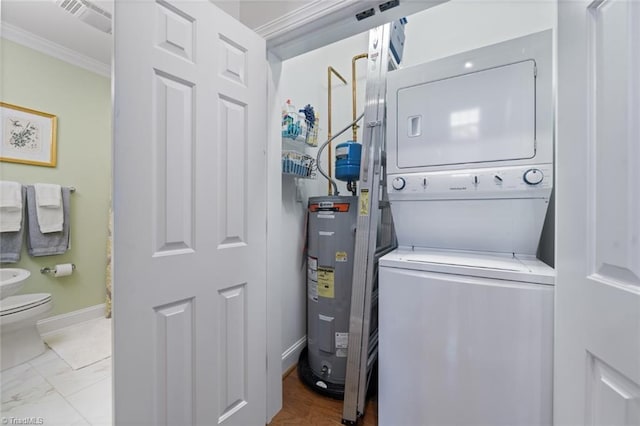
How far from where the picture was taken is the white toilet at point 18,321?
1.85 m

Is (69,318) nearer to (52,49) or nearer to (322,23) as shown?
(52,49)

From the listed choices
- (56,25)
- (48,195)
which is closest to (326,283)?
(48,195)

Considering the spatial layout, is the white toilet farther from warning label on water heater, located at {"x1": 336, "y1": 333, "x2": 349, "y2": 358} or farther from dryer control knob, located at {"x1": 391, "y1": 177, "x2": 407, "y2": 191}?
dryer control knob, located at {"x1": 391, "y1": 177, "x2": 407, "y2": 191}

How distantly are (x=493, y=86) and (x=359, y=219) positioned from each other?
90 centimetres

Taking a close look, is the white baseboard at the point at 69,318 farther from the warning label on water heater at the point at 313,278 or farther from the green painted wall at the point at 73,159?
the warning label on water heater at the point at 313,278

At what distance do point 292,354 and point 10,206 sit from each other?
2574 mm

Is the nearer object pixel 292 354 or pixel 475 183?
pixel 475 183

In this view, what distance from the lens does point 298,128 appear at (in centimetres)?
173

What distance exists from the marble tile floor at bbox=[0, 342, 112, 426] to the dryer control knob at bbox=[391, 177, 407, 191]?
203 cm

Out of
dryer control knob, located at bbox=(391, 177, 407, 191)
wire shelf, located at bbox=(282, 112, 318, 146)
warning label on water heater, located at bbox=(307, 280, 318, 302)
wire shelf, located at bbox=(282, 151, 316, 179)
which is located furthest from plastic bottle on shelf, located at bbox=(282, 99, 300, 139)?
warning label on water heater, located at bbox=(307, 280, 318, 302)

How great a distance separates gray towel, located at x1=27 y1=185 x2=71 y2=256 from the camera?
7.54 ft

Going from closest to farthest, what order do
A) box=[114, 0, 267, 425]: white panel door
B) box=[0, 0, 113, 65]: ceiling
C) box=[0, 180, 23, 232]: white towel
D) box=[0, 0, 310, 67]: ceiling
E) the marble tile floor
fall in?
box=[114, 0, 267, 425]: white panel door → box=[0, 0, 310, 67]: ceiling → the marble tile floor → box=[0, 0, 113, 65]: ceiling → box=[0, 180, 23, 232]: white towel

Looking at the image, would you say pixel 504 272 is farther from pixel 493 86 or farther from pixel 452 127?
pixel 493 86

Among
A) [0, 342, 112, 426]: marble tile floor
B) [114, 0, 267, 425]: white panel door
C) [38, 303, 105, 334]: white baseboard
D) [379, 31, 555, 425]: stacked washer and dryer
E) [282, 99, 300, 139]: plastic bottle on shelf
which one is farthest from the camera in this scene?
[38, 303, 105, 334]: white baseboard
